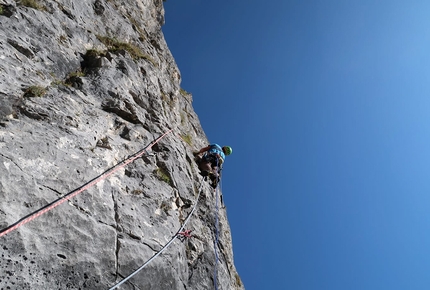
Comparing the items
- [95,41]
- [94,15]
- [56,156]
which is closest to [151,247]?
[56,156]

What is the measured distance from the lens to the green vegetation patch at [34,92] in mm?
5820

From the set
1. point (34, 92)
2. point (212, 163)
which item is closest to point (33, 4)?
point (34, 92)

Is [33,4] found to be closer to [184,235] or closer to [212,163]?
[184,235]

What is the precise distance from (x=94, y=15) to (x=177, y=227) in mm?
7712

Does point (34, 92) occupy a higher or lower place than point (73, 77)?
lower

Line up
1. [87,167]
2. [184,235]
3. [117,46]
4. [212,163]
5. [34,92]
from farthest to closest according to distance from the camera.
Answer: [212,163]
[117,46]
[184,235]
[34,92]
[87,167]

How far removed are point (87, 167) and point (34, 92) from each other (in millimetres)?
1735

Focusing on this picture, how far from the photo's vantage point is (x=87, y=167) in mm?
5727

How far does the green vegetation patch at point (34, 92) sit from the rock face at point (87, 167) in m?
0.02

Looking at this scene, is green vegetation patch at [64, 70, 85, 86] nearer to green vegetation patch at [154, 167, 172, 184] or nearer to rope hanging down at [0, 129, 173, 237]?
rope hanging down at [0, 129, 173, 237]

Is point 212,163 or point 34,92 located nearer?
point 34,92

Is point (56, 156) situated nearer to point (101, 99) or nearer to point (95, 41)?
point (101, 99)

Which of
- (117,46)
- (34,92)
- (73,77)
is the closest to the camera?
(34,92)

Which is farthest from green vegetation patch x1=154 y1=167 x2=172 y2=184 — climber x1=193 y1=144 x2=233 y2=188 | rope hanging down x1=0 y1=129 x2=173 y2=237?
climber x1=193 y1=144 x2=233 y2=188
